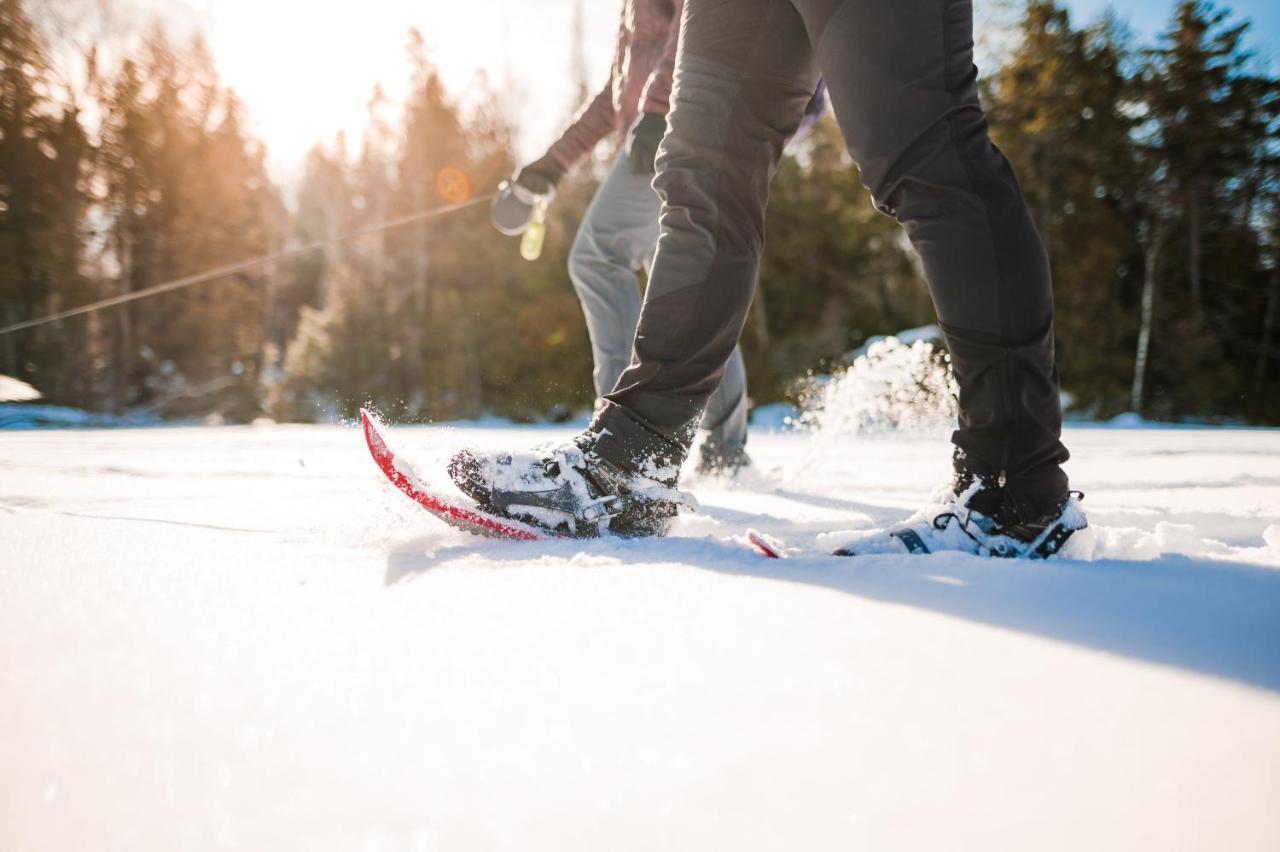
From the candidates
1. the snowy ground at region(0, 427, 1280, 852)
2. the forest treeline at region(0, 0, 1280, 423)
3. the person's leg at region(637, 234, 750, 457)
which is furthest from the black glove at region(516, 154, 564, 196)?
the forest treeline at region(0, 0, 1280, 423)

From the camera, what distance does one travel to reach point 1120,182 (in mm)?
10594

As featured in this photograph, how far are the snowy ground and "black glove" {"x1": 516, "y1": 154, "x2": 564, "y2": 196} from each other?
1380mm

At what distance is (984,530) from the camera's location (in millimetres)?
913

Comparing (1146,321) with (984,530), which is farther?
(1146,321)

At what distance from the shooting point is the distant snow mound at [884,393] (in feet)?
5.73

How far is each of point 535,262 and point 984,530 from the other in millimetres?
10566

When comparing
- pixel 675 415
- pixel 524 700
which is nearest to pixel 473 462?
pixel 675 415

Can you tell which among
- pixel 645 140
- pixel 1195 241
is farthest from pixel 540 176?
pixel 1195 241

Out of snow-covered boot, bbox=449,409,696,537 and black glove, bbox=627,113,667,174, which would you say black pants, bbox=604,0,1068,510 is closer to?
snow-covered boot, bbox=449,409,696,537

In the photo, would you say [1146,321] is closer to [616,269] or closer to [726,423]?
[726,423]

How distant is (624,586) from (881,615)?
24 centimetres

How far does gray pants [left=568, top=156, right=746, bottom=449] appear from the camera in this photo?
6.38 feet

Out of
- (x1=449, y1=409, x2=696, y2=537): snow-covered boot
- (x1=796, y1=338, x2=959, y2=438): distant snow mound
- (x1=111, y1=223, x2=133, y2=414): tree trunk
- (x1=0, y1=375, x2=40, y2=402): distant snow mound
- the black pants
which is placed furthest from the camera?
(x1=111, y1=223, x2=133, y2=414): tree trunk

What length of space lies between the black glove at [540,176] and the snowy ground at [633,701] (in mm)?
1380
